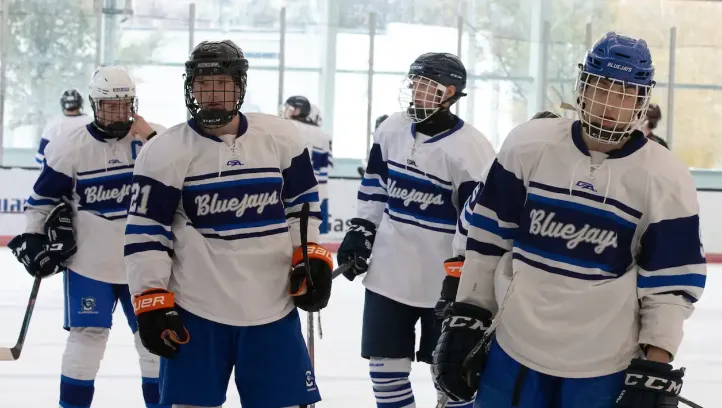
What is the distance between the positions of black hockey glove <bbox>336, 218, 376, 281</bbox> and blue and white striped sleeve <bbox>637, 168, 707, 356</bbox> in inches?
60.5

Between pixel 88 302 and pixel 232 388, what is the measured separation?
1051 mm

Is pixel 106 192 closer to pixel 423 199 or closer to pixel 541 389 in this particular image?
pixel 423 199

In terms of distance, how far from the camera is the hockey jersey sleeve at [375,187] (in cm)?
349

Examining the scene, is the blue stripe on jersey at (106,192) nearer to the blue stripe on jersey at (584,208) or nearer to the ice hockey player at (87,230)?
the ice hockey player at (87,230)

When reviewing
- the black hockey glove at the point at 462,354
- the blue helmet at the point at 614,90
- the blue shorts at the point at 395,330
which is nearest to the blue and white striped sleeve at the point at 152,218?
the black hockey glove at the point at 462,354

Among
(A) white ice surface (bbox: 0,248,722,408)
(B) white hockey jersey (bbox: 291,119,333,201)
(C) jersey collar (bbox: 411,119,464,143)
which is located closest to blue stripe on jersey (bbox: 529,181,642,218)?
(C) jersey collar (bbox: 411,119,464,143)

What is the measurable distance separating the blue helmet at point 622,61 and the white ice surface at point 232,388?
2.35m

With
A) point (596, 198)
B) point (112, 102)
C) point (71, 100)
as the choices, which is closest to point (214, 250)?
point (596, 198)

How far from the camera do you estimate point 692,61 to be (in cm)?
1153

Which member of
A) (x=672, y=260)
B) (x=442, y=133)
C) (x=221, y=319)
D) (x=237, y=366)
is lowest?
(x=237, y=366)

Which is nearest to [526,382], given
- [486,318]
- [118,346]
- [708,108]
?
[486,318]

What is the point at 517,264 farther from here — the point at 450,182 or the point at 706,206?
the point at 706,206

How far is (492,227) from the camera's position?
2.12 metres

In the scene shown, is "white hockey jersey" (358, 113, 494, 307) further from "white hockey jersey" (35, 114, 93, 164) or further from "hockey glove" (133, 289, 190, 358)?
"white hockey jersey" (35, 114, 93, 164)
